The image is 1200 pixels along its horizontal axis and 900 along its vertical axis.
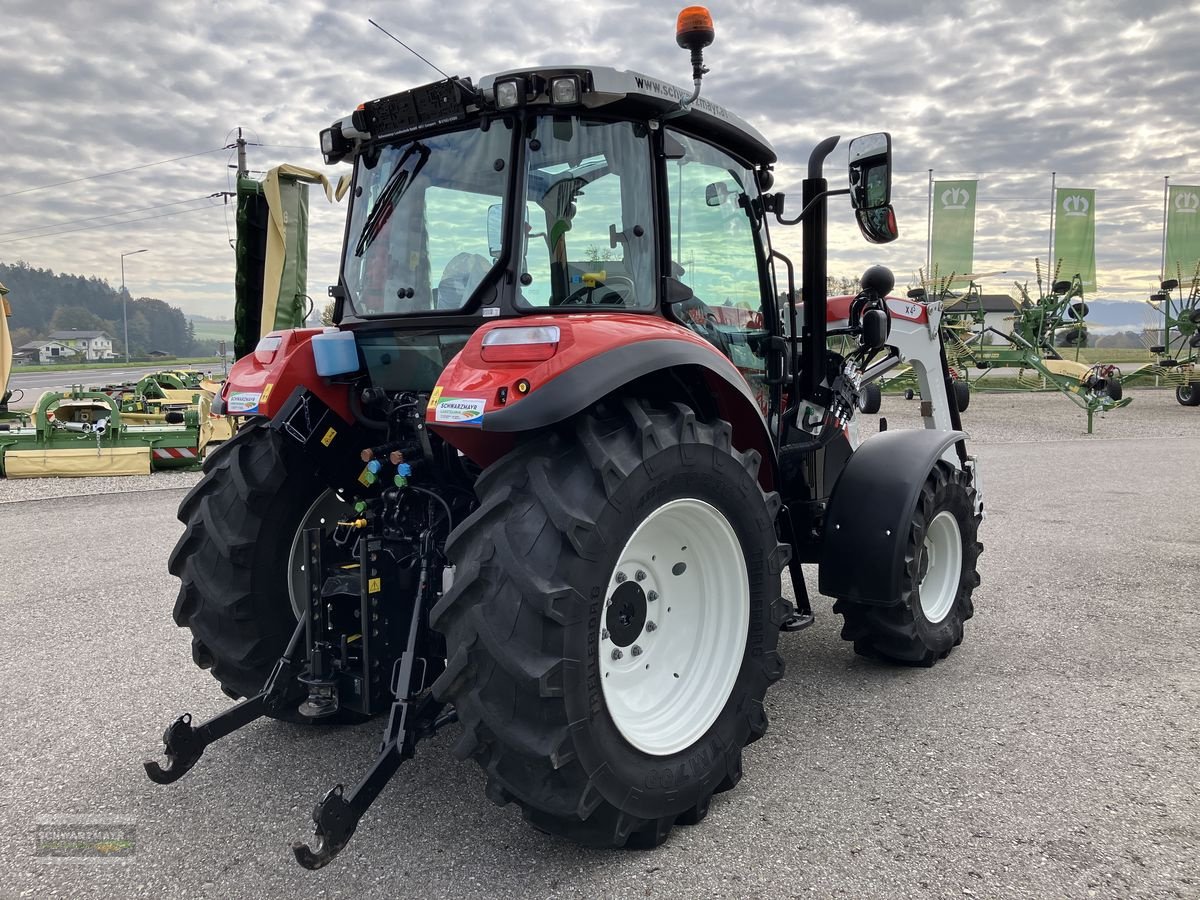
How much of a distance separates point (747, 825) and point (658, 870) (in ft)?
1.27

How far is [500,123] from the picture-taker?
2.94 metres

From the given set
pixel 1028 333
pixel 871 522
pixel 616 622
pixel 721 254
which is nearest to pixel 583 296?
pixel 721 254

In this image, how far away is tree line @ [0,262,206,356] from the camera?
319ft

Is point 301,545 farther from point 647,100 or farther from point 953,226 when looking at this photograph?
point 953,226

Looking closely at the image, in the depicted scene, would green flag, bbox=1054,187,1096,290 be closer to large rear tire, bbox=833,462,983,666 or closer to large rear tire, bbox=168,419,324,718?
large rear tire, bbox=833,462,983,666

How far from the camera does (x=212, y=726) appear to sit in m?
2.89

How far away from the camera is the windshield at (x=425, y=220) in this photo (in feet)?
9.75

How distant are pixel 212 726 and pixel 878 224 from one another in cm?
323

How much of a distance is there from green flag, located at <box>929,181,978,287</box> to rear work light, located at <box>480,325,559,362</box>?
81.2 feet

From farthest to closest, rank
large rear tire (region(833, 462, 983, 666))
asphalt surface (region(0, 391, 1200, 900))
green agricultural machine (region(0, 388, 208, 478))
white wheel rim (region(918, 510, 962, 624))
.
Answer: green agricultural machine (region(0, 388, 208, 478)) < white wheel rim (region(918, 510, 962, 624)) < large rear tire (region(833, 462, 983, 666)) < asphalt surface (region(0, 391, 1200, 900))

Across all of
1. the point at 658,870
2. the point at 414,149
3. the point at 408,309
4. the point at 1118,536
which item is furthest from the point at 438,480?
the point at 1118,536

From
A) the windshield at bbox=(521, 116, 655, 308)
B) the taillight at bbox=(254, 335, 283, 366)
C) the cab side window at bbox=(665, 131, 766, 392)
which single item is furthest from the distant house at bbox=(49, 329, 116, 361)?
the windshield at bbox=(521, 116, 655, 308)

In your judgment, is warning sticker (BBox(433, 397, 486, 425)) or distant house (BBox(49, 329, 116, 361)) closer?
warning sticker (BBox(433, 397, 486, 425))

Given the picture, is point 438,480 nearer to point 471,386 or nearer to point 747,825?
point 471,386
